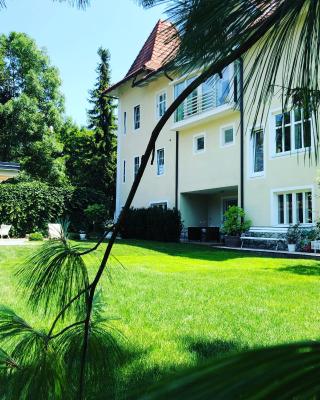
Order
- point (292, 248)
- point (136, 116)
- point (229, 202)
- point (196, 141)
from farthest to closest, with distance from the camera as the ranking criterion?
point (136, 116) → point (229, 202) → point (196, 141) → point (292, 248)

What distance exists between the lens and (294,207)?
49.3ft

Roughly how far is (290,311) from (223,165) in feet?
44.6

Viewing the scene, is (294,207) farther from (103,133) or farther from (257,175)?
(103,133)

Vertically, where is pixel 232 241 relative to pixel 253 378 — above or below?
below

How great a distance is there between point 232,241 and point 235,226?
0.62 m

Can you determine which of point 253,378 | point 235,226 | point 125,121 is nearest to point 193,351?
point 253,378

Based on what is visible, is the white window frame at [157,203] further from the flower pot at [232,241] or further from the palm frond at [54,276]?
the palm frond at [54,276]

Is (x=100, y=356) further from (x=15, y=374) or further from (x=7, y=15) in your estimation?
(x=7, y=15)

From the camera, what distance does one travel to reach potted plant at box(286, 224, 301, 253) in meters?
14.0

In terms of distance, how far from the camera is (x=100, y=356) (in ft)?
3.85

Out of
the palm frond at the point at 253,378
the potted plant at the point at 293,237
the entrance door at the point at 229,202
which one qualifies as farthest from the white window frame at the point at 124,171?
the palm frond at the point at 253,378

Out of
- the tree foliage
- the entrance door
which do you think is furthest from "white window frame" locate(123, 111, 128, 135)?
the tree foliage

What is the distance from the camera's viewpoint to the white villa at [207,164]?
15.0 metres

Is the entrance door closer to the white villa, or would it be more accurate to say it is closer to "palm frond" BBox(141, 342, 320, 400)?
the white villa
